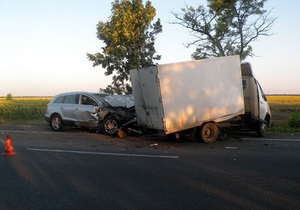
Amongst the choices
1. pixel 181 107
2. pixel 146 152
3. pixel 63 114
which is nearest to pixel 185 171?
pixel 146 152

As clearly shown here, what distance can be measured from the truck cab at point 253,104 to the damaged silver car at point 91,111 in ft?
14.1

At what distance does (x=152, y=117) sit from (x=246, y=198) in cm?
666

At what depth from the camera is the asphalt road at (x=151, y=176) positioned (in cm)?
565

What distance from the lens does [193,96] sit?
1172 centimetres

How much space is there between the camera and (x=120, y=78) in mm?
28641

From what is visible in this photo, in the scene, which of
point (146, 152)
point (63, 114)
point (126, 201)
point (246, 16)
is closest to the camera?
point (126, 201)

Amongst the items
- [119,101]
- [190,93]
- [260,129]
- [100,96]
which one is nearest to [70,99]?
[100,96]

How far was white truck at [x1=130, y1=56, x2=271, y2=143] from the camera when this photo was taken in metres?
11.4

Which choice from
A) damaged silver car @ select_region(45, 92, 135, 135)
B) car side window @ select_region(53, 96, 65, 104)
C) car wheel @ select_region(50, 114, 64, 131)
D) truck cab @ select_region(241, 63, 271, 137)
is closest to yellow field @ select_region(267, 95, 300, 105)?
truck cab @ select_region(241, 63, 271, 137)

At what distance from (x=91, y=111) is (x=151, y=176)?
8.49 meters

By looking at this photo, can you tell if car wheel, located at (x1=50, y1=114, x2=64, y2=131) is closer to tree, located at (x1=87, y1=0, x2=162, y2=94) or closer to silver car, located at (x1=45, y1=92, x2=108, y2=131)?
silver car, located at (x1=45, y1=92, x2=108, y2=131)

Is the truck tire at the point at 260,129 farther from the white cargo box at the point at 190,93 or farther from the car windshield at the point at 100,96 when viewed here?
the car windshield at the point at 100,96

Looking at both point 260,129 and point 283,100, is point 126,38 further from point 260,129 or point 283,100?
point 283,100

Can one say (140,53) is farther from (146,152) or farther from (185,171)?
(185,171)
